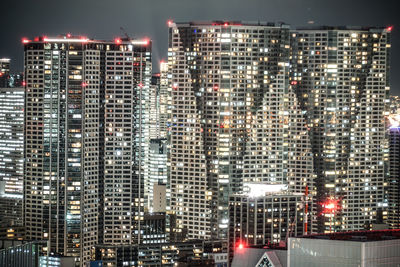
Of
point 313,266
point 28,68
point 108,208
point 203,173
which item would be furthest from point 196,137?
point 313,266

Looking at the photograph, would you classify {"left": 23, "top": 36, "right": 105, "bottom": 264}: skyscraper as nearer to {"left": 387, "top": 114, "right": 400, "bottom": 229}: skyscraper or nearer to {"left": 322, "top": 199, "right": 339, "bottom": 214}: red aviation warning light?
{"left": 322, "top": 199, "right": 339, "bottom": 214}: red aviation warning light

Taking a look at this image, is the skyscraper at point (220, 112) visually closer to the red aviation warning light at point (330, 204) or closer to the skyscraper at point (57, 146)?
the red aviation warning light at point (330, 204)

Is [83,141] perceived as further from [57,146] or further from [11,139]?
[11,139]

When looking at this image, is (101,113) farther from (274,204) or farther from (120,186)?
(274,204)

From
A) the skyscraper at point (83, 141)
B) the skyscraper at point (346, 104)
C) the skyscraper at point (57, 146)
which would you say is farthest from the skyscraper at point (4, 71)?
the skyscraper at point (346, 104)

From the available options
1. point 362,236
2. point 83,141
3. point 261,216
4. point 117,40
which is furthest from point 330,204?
point 362,236

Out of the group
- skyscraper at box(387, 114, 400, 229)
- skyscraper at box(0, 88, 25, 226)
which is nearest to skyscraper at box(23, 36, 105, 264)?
skyscraper at box(0, 88, 25, 226)
